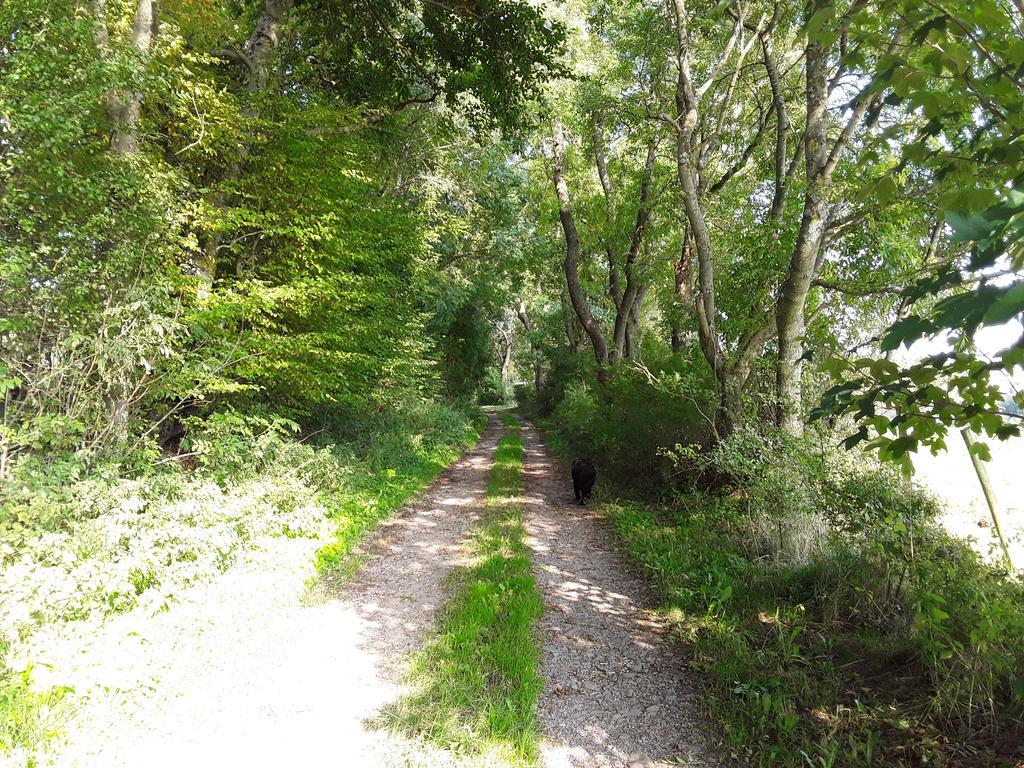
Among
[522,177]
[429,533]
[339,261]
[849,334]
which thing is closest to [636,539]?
[429,533]

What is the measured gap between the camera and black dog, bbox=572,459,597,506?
9336mm

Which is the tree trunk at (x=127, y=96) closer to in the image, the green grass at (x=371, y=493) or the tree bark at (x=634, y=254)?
the green grass at (x=371, y=493)

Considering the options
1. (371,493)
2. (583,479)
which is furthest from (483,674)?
(583,479)

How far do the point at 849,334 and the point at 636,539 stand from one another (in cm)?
584

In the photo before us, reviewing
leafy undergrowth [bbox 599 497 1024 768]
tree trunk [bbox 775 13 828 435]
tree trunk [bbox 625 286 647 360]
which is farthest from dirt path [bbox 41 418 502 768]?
tree trunk [bbox 625 286 647 360]

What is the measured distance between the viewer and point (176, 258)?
276 inches

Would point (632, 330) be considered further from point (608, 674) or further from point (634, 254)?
point (608, 674)

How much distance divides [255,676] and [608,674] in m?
2.71

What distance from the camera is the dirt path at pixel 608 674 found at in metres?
3.27

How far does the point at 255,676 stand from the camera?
375 centimetres

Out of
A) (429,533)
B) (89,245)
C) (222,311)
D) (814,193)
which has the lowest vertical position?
(429,533)

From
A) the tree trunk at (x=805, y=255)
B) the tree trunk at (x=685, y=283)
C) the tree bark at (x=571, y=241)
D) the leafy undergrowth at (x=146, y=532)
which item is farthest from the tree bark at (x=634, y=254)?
the leafy undergrowth at (x=146, y=532)

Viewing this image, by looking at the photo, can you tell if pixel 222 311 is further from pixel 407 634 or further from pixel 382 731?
pixel 382 731

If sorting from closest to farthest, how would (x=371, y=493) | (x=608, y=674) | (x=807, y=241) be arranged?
(x=608, y=674) < (x=807, y=241) < (x=371, y=493)
